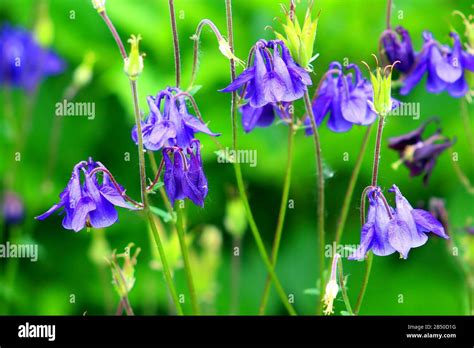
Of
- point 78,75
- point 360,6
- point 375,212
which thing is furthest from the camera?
point 360,6

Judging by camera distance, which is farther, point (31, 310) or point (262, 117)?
point (31, 310)

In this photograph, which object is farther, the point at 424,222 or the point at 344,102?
the point at 344,102

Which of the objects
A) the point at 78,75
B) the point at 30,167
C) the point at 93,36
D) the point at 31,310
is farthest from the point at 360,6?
the point at 31,310

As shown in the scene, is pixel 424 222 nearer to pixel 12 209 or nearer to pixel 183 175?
pixel 183 175

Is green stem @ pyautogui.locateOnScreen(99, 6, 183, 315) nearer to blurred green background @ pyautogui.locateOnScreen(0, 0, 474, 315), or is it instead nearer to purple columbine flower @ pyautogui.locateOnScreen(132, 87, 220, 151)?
Answer: purple columbine flower @ pyautogui.locateOnScreen(132, 87, 220, 151)

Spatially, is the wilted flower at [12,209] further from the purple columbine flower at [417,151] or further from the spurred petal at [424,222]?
the spurred petal at [424,222]

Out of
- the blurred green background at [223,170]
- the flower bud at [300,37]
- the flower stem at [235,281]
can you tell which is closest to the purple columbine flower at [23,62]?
the blurred green background at [223,170]

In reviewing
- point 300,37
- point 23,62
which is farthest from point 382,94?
point 23,62
